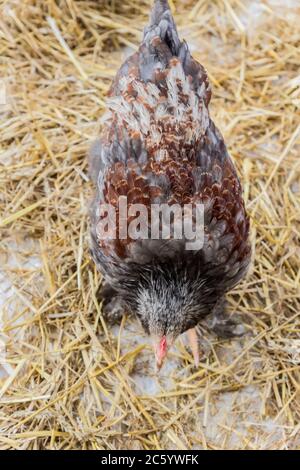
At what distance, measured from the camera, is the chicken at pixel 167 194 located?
2.71 metres

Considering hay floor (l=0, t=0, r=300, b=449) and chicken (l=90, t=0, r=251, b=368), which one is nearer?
chicken (l=90, t=0, r=251, b=368)

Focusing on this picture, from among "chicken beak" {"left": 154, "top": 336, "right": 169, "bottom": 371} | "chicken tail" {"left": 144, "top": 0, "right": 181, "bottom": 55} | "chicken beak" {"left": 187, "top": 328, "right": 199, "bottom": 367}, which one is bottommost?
"chicken beak" {"left": 187, "top": 328, "right": 199, "bottom": 367}

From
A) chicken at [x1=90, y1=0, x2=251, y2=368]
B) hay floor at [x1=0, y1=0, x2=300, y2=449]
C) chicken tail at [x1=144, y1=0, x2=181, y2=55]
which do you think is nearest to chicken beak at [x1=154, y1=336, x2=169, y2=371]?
chicken at [x1=90, y1=0, x2=251, y2=368]

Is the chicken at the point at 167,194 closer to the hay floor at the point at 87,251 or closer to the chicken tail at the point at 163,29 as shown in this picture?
the chicken tail at the point at 163,29

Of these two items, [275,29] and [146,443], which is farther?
[275,29]

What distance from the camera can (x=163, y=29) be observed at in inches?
116

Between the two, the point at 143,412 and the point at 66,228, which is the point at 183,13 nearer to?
the point at 66,228

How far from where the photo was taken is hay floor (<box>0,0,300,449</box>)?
10.0 feet

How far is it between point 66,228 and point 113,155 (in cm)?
80

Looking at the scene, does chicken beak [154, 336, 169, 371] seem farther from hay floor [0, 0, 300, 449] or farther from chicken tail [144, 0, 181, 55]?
chicken tail [144, 0, 181, 55]

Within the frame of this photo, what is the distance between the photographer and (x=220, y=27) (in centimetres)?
434

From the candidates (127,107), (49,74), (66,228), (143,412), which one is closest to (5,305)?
(66,228)

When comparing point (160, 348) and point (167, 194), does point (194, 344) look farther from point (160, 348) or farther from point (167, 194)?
point (167, 194)

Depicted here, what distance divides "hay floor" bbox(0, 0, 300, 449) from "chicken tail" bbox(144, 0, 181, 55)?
98cm
